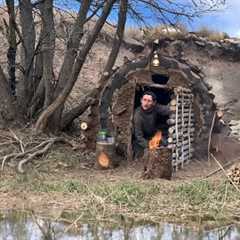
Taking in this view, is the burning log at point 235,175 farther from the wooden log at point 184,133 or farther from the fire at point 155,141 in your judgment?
the wooden log at point 184,133

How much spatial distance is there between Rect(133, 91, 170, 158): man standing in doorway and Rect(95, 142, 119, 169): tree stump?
560mm

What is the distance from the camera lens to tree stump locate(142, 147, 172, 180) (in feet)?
32.6

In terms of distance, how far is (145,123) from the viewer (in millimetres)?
11930

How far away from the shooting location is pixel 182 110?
12.1 meters

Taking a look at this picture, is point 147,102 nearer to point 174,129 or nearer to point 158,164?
point 174,129

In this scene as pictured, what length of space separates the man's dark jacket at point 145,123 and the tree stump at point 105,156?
0.55 m

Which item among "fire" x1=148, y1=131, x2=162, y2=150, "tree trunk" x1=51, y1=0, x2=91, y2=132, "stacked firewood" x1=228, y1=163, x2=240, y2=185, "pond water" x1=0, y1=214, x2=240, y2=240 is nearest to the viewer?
"pond water" x1=0, y1=214, x2=240, y2=240

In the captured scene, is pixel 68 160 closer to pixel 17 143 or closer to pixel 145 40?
pixel 17 143

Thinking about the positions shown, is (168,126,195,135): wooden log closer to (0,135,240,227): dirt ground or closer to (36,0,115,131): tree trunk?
(0,135,240,227): dirt ground

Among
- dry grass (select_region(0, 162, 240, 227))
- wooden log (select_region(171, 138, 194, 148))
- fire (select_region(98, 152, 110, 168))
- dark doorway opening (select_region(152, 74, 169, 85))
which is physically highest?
dark doorway opening (select_region(152, 74, 169, 85))

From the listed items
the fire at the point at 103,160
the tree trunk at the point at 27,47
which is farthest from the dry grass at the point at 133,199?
the tree trunk at the point at 27,47

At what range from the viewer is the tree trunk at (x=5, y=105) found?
43.4ft

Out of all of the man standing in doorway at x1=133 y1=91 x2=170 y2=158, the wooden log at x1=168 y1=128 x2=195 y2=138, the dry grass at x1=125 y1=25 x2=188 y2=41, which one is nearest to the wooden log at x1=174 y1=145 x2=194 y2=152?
the wooden log at x1=168 y1=128 x2=195 y2=138

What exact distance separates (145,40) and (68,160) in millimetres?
13370
